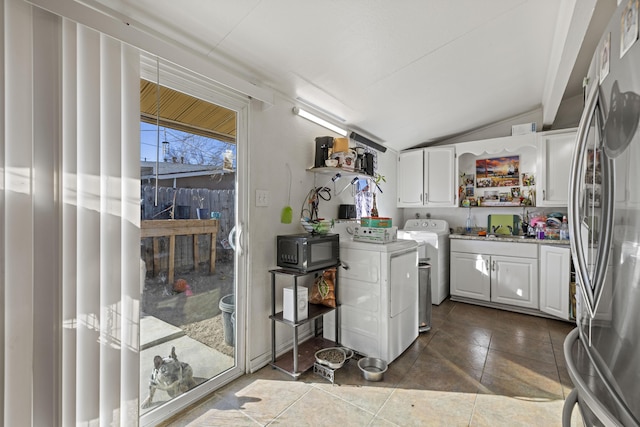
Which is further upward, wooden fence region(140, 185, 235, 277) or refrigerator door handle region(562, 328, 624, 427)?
wooden fence region(140, 185, 235, 277)

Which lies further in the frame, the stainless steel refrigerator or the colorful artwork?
the colorful artwork

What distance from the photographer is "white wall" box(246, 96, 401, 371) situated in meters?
2.15

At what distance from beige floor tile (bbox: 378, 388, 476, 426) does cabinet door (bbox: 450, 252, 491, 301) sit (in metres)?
2.01

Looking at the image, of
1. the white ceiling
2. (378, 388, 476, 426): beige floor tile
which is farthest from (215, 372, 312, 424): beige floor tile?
the white ceiling

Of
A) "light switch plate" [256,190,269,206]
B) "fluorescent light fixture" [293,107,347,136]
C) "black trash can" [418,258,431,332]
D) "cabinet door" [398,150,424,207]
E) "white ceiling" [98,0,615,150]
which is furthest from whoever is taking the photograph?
"cabinet door" [398,150,424,207]

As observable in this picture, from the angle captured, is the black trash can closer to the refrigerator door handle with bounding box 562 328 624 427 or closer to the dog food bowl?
the dog food bowl

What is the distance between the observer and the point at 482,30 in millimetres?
2035

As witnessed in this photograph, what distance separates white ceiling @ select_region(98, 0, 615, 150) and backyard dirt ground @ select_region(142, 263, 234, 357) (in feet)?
4.63

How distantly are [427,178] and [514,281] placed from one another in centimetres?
169

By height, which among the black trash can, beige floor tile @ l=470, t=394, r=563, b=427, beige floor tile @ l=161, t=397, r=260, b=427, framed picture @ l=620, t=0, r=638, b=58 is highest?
framed picture @ l=620, t=0, r=638, b=58

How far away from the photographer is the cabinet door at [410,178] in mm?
4203

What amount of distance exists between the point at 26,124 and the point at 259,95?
1.24m

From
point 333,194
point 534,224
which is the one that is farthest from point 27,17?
point 534,224

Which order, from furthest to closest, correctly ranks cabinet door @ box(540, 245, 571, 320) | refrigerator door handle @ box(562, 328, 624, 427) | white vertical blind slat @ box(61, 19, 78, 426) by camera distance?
cabinet door @ box(540, 245, 571, 320) < white vertical blind slat @ box(61, 19, 78, 426) < refrigerator door handle @ box(562, 328, 624, 427)
